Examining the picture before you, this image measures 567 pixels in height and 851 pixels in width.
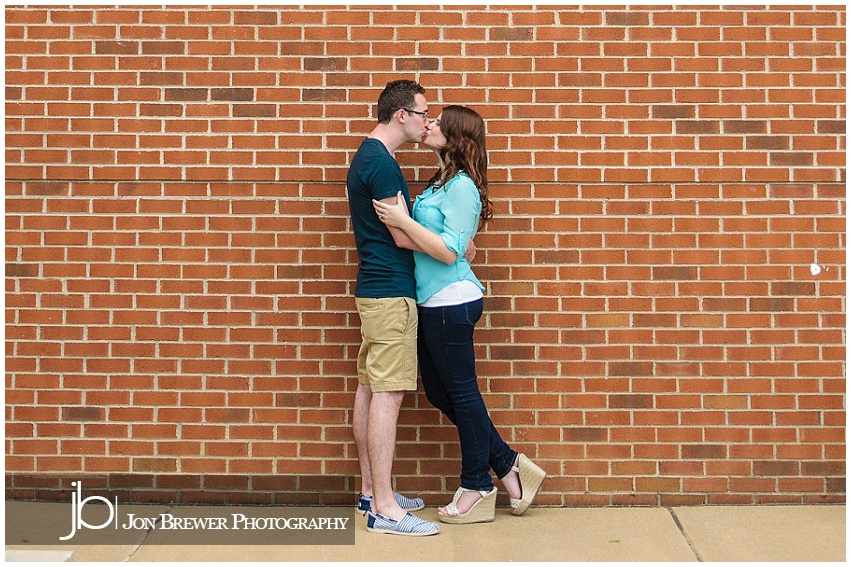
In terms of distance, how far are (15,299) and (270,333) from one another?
1.15 meters

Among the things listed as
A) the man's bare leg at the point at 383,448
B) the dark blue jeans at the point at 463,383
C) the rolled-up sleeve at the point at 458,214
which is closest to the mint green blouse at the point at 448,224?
the rolled-up sleeve at the point at 458,214

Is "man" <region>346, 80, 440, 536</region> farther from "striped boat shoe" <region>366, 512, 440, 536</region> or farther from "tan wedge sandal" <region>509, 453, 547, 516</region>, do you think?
"tan wedge sandal" <region>509, 453, 547, 516</region>

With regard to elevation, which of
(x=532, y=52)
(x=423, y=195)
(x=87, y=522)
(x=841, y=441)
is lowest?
(x=87, y=522)

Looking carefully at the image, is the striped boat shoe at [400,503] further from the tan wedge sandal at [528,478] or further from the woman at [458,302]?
the tan wedge sandal at [528,478]

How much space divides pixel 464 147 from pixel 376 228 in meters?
0.49

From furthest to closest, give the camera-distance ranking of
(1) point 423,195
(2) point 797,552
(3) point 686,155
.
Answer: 1. (3) point 686,155
2. (1) point 423,195
3. (2) point 797,552

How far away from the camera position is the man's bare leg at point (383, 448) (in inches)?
137

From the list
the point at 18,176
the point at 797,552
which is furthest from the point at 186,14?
the point at 797,552

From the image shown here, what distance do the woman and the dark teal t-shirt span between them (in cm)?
6

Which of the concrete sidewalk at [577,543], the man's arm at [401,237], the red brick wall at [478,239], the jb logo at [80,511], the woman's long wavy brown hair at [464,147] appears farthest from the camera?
the red brick wall at [478,239]

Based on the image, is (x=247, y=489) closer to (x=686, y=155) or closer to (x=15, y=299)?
(x=15, y=299)

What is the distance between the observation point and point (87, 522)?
3.68 metres

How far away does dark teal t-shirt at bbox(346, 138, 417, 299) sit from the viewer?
341cm

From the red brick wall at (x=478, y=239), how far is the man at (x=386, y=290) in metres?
0.32
